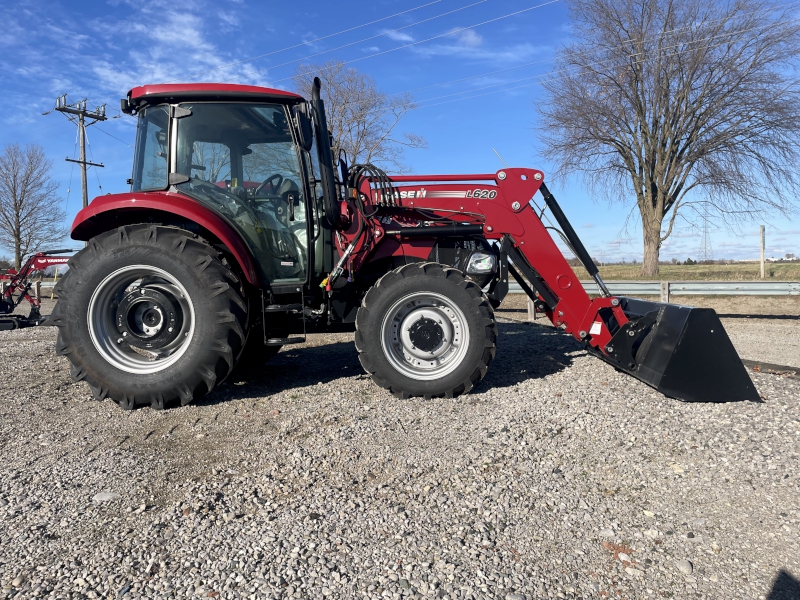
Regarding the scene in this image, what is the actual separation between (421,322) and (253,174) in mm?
1964

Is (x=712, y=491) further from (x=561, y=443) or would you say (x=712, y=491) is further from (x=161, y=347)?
(x=161, y=347)

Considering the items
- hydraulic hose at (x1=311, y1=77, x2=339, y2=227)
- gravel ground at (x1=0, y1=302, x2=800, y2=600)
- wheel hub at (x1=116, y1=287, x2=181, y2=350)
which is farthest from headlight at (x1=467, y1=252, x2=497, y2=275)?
wheel hub at (x1=116, y1=287, x2=181, y2=350)

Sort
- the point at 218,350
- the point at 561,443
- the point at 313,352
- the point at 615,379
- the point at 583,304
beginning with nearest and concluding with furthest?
the point at 561,443 < the point at 218,350 < the point at 615,379 < the point at 583,304 < the point at 313,352

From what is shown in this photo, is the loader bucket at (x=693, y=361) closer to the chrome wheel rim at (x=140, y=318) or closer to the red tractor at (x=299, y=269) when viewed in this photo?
the red tractor at (x=299, y=269)

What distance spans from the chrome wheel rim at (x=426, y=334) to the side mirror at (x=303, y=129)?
1546mm

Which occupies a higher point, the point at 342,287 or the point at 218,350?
the point at 342,287

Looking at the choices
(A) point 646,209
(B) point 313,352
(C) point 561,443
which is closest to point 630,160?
(A) point 646,209

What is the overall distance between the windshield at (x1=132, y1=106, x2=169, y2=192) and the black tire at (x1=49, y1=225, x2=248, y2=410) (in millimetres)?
628

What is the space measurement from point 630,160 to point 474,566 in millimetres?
21165

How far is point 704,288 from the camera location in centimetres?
1158

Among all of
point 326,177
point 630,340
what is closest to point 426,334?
point 326,177

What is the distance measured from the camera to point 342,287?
16.2ft

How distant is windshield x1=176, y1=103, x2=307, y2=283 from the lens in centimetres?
470

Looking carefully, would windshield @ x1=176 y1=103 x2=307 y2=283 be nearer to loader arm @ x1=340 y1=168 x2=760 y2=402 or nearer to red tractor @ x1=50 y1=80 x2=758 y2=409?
red tractor @ x1=50 y1=80 x2=758 y2=409
